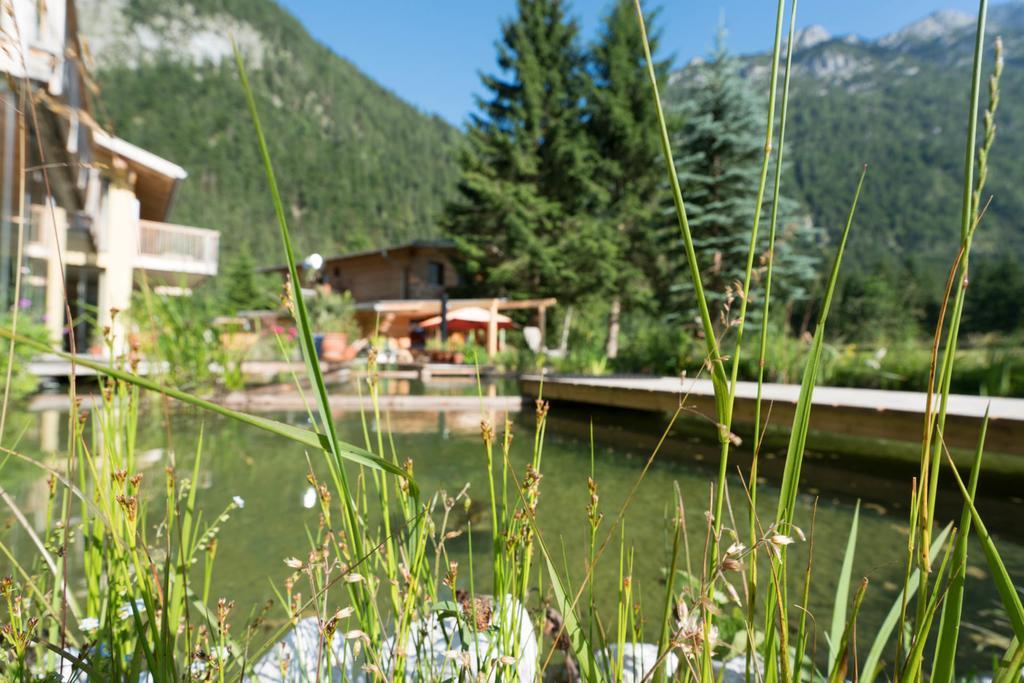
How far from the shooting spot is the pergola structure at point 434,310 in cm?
1409

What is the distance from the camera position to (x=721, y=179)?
10.6 meters

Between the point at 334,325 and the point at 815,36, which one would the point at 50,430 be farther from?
the point at 815,36

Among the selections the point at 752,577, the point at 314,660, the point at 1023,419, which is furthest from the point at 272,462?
the point at 1023,419

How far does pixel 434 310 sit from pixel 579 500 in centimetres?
1467

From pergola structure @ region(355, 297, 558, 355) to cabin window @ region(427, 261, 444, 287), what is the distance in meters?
1.56

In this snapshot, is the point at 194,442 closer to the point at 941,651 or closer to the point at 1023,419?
the point at 941,651

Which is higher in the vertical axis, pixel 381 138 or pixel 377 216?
pixel 381 138

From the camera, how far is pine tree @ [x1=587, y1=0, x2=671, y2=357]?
1773cm

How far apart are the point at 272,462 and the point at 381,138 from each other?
7096cm

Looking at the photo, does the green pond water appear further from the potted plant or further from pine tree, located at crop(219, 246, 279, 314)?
pine tree, located at crop(219, 246, 279, 314)

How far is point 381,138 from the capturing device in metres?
68.0

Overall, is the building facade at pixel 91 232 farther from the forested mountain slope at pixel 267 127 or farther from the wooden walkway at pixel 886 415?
the forested mountain slope at pixel 267 127

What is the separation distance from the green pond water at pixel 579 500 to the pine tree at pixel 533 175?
40.4 ft

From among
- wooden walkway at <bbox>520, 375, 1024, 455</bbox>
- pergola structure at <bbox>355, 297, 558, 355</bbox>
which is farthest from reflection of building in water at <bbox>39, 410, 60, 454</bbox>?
pergola structure at <bbox>355, 297, 558, 355</bbox>
